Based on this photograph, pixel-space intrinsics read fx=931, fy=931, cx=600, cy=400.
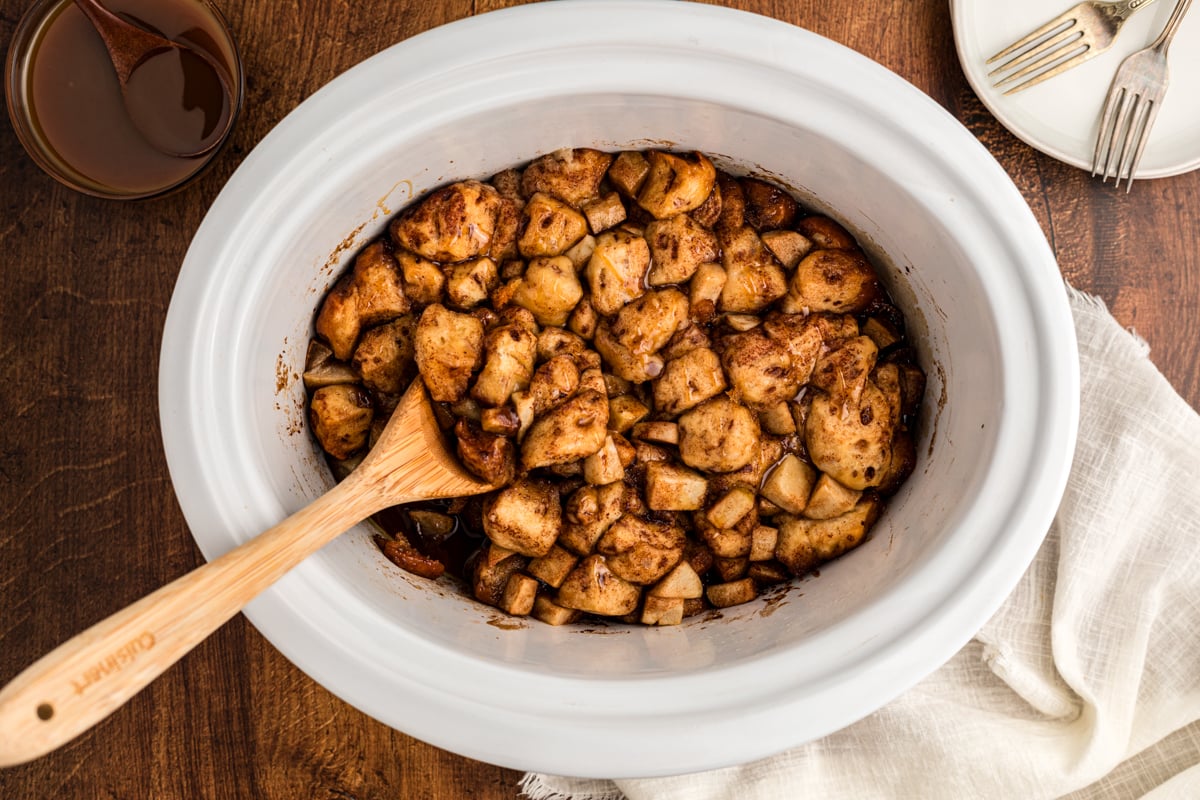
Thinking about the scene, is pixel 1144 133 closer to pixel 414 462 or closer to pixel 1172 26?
pixel 1172 26

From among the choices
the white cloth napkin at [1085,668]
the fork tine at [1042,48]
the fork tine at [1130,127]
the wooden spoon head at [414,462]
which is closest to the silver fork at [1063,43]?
the fork tine at [1042,48]

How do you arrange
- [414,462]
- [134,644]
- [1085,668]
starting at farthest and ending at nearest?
1. [1085,668]
2. [414,462]
3. [134,644]

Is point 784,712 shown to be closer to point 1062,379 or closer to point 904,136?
point 1062,379

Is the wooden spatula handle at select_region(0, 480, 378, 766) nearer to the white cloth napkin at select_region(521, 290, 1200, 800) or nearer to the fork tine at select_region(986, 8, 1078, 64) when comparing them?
the white cloth napkin at select_region(521, 290, 1200, 800)

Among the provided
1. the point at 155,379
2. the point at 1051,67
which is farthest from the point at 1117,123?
the point at 155,379

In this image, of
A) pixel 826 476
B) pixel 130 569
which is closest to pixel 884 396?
pixel 826 476

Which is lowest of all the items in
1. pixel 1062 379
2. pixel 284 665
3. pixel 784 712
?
pixel 284 665

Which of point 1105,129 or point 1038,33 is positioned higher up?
point 1038,33
